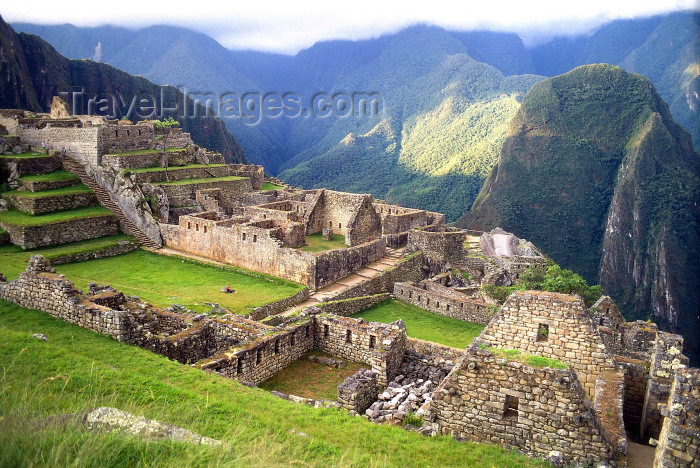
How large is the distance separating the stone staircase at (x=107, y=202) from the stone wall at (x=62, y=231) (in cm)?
46

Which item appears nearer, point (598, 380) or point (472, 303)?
point (598, 380)

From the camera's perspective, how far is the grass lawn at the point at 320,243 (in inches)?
893

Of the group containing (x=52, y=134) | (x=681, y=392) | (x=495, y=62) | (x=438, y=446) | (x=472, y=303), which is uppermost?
(x=495, y=62)

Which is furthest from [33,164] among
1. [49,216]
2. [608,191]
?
[608,191]

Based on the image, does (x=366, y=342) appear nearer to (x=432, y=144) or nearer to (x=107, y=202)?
(x=107, y=202)

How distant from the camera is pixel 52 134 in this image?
28.5 m

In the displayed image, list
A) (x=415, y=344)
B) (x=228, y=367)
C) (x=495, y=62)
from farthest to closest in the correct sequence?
(x=495, y=62)
(x=415, y=344)
(x=228, y=367)

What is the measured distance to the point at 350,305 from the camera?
59.7ft

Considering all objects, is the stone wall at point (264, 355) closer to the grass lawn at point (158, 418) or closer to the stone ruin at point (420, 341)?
the stone ruin at point (420, 341)

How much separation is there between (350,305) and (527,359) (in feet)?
36.8

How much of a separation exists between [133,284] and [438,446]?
535 inches

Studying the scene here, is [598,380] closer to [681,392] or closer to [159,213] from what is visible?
[681,392]

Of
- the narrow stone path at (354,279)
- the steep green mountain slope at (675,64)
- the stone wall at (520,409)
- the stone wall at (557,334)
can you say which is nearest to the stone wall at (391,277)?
the narrow stone path at (354,279)

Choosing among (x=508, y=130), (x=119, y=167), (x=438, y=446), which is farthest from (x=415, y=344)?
(x=508, y=130)
